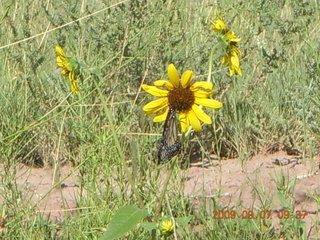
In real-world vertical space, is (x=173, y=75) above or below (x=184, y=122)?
above

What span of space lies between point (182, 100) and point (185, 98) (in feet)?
0.04

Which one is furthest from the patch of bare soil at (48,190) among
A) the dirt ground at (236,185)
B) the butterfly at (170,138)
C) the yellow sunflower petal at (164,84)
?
the yellow sunflower petal at (164,84)

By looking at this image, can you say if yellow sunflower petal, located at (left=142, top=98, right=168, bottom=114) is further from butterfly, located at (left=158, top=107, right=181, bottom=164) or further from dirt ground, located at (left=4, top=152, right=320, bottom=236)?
dirt ground, located at (left=4, top=152, right=320, bottom=236)

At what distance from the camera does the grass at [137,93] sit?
112 inches

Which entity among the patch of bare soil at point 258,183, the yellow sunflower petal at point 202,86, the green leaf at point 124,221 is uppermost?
the yellow sunflower petal at point 202,86

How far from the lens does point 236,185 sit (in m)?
3.16

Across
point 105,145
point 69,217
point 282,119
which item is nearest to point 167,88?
point 105,145

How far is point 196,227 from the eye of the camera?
2754 millimetres

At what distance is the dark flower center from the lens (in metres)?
2.20

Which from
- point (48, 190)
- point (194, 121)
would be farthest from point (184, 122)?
point (48, 190)

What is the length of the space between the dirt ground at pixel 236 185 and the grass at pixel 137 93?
7cm

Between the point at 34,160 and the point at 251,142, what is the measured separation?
3.47ft

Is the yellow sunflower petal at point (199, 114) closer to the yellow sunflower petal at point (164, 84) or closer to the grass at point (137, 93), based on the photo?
the yellow sunflower petal at point (164, 84)
